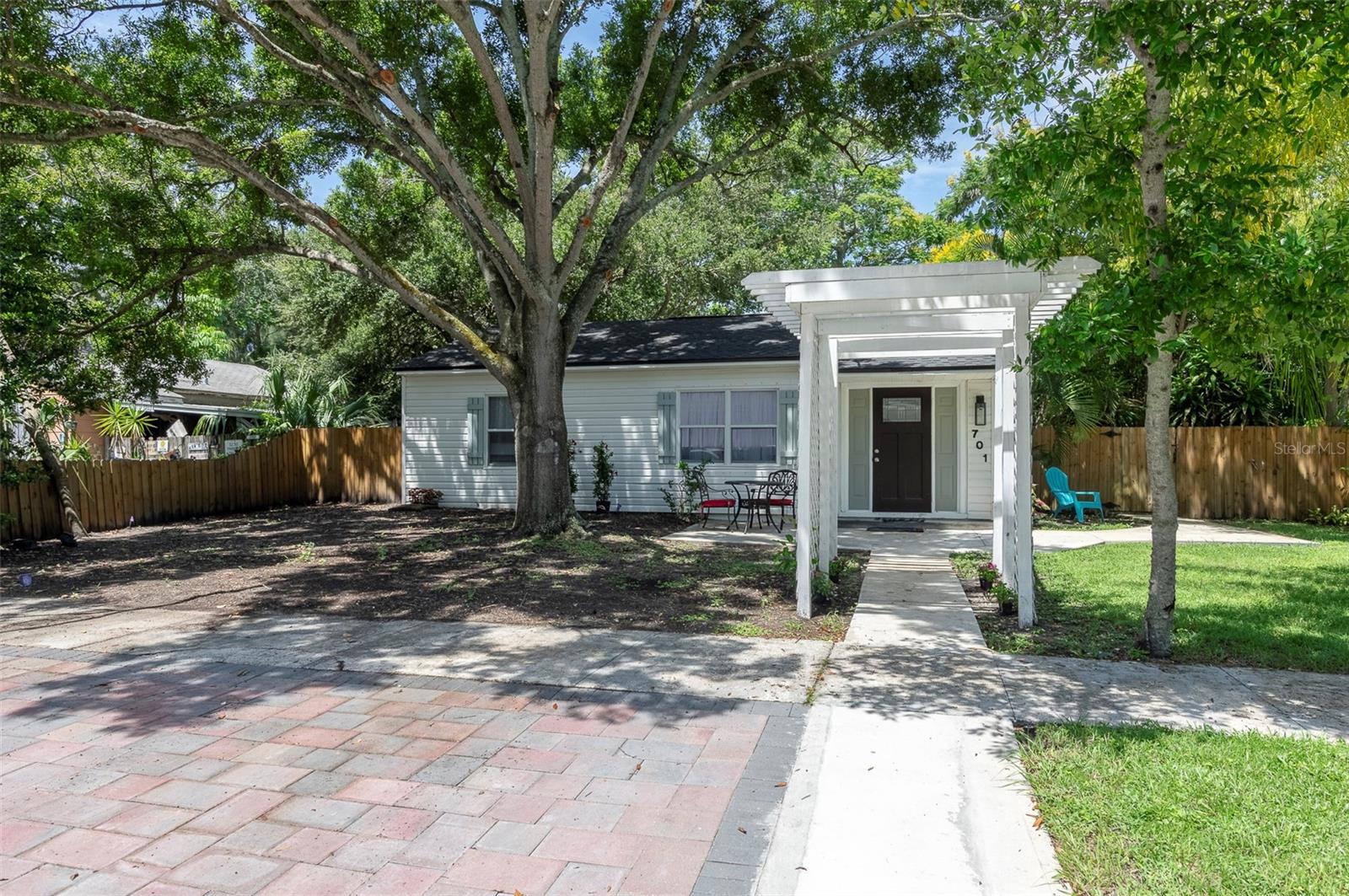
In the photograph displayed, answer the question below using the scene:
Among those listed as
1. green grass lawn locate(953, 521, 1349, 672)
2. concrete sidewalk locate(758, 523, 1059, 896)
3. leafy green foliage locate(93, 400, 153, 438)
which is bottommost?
concrete sidewalk locate(758, 523, 1059, 896)

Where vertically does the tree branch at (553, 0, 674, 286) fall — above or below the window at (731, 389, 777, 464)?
above

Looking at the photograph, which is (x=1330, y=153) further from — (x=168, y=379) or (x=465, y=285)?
(x=465, y=285)

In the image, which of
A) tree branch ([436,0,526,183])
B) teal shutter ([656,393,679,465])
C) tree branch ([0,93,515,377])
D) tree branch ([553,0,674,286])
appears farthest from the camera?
teal shutter ([656,393,679,465])

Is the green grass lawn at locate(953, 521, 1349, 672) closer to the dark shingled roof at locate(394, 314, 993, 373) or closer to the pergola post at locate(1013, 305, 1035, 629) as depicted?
the pergola post at locate(1013, 305, 1035, 629)

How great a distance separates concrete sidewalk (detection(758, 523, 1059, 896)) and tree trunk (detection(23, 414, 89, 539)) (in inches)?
431

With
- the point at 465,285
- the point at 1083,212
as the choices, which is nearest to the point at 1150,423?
the point at 1083,212

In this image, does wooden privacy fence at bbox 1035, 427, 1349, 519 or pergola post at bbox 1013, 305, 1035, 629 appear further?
wooden privacy fence at bbox 1035, 427, 1349, 519

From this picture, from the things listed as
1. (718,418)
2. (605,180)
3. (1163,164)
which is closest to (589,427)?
(718,418)

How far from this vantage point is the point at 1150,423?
220 inches

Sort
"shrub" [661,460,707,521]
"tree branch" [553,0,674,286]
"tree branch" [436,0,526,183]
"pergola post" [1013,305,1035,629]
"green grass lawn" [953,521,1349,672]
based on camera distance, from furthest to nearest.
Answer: "shrub" [661,460,707,521] → "tree branch" [553,0,674,286] → "tree branch" [436,0,526,183] → "pergola post" [1013,305,1035,629] → "green grass lawn" [953,521,1349,672]

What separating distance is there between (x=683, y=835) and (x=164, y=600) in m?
6.49

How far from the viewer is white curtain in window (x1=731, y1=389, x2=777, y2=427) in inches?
568

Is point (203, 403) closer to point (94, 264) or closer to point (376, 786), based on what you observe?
point (94, 264)

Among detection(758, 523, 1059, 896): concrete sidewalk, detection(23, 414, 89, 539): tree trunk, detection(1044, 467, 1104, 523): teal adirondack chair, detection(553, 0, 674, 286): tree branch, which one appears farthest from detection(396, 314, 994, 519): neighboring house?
detection(758, 523, 1059, 896): concrete sidewalk
